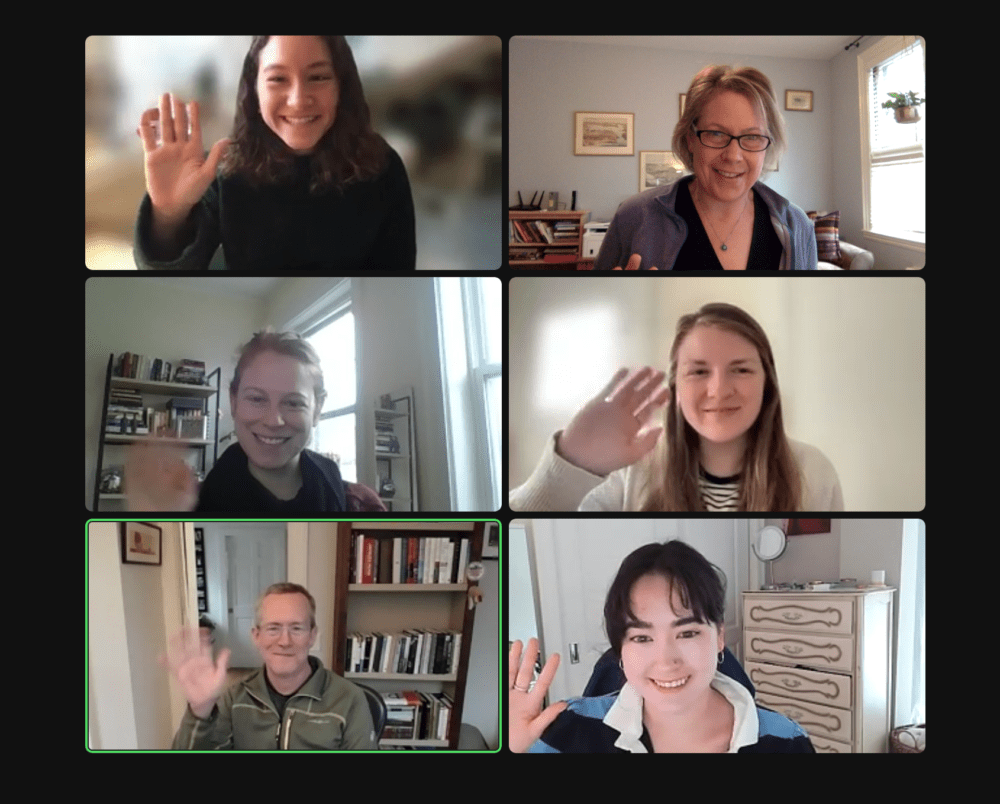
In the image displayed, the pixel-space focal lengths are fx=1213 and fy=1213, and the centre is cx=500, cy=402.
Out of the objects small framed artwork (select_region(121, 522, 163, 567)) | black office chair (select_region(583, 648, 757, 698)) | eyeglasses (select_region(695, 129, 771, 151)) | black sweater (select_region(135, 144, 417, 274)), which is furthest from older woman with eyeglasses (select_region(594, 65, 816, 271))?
small framed artwork (select_region(121, 522, 163, 567))

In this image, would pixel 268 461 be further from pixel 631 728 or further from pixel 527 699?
pixel 631 728

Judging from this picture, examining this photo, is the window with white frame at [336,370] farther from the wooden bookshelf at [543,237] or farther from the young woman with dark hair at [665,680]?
the young woman with dark hair at [665,680]

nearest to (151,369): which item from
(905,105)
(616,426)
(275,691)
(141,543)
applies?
(141,543)

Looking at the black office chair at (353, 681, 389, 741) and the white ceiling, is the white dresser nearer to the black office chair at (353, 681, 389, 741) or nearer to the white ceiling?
the black office chair at (353, 681, 389, 741)

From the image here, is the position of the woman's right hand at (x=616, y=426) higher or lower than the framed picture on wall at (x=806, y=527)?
higher

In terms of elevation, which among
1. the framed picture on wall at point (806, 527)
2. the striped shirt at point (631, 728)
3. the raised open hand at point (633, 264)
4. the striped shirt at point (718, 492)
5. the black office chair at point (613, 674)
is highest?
the raised open hand at point (633, 264)

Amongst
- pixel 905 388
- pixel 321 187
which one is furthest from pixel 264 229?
pixel 905 388

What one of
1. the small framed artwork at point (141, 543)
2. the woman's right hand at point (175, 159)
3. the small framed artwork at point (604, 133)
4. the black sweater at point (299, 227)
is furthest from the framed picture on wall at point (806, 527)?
the woman's right hand at point (175, 159)

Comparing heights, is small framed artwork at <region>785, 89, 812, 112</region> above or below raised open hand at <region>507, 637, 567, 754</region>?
above

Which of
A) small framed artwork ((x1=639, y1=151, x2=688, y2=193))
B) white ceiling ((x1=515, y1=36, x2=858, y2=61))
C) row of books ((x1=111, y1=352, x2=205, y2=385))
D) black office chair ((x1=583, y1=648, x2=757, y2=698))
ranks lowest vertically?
black office chair ((x1=583, y1=648, x2=757, y2=698))
